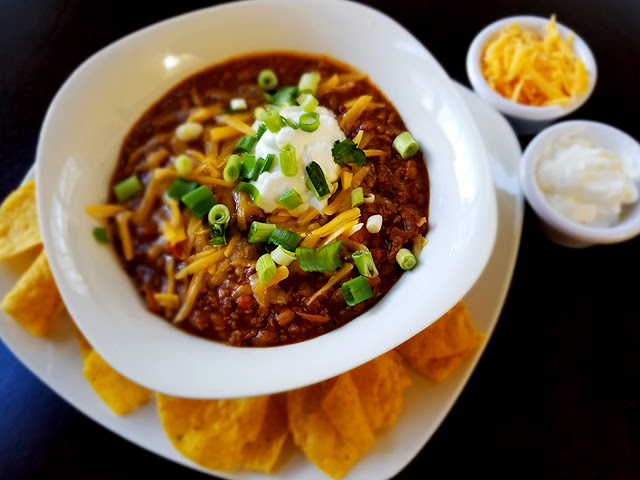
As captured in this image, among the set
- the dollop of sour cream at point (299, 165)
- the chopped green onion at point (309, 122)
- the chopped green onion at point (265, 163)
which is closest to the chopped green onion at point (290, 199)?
the dollop of sour cream at point (299, 165)

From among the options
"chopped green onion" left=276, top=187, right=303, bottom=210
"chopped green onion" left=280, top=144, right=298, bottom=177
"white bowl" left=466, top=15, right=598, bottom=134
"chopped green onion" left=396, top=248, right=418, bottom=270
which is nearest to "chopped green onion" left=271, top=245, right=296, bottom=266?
"chopped green onion" left=276, top=187, right=303, bottom=210

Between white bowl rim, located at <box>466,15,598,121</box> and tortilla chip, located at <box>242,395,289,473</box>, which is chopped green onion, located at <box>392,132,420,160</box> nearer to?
white bowl rim, located at <box>466,15,598,121</box>

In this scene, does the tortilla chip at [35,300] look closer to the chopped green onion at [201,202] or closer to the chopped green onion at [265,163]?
the chopped green onion at [201,202]

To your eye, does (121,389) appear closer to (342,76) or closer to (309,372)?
(309,372)

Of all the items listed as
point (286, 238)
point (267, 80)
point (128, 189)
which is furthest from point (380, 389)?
point (267, 80)

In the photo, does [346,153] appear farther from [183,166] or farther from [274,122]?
[183,166]

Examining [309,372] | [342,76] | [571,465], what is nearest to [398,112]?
[342,76]
